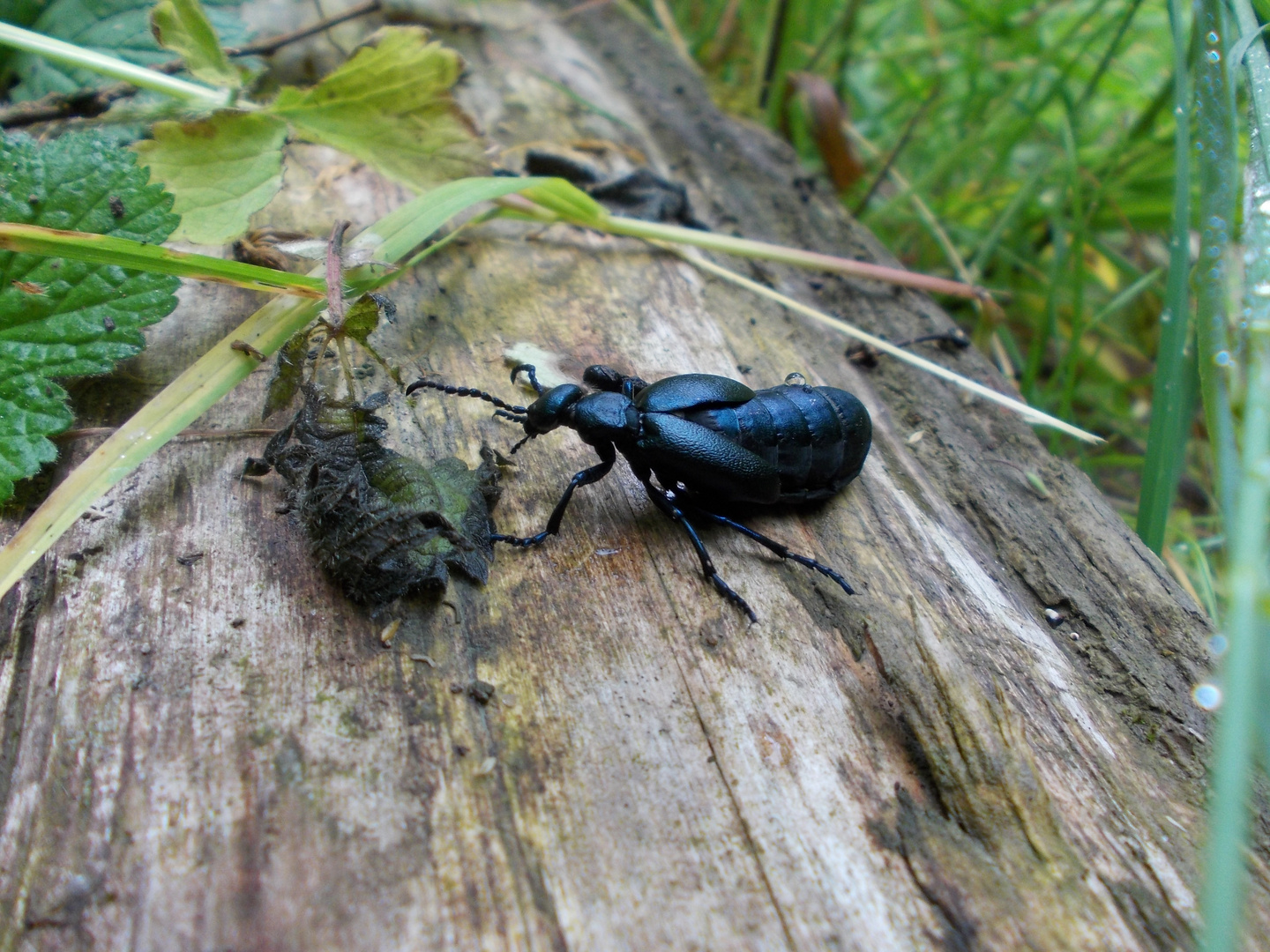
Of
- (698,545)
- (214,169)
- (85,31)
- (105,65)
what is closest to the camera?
(698,545)

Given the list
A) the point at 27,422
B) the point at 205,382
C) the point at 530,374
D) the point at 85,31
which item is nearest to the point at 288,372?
the point at 205,382

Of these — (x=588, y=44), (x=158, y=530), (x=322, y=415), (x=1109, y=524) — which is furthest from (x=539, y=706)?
(x=588, y=44)

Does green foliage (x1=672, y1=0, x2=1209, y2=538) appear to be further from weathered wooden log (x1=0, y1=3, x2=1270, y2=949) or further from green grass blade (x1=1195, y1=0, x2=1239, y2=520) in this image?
weathered wooden log (x1=0, y1=3, x2=1270, y2=949)

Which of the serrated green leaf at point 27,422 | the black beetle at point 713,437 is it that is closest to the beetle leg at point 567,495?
the black beetle at point 713,437

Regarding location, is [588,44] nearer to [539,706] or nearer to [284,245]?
[284,245]

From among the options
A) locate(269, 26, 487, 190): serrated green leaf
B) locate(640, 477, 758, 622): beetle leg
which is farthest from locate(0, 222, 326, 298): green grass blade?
locate(640, 477, 758, 622): beetle leg

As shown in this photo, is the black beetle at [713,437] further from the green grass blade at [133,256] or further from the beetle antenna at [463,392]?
the green grass blade at [133,256]

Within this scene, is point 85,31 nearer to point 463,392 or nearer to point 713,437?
point 463,392
